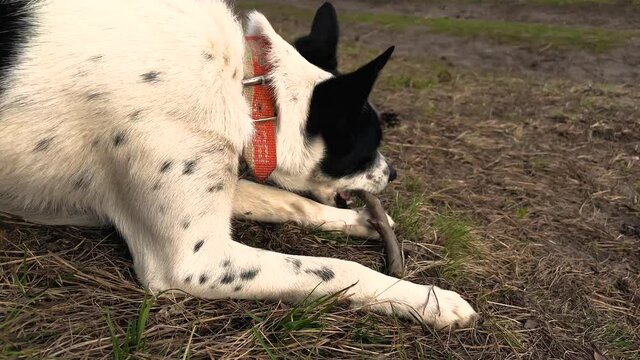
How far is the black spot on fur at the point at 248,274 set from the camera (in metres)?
2.57

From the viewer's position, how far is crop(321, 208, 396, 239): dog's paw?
3.42m

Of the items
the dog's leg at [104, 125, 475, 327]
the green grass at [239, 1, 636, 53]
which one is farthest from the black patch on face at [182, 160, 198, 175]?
the green grass at [239, 1, 636, 53]

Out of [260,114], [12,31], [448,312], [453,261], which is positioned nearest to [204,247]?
[260,114]

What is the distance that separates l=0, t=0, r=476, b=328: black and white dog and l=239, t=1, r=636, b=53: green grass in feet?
35.3

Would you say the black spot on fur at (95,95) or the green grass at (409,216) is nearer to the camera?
the black spot on fur at (95,95)

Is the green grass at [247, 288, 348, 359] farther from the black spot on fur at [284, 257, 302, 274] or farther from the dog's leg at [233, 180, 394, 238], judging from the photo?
the dog's leg at [233, 180, 394, 238]

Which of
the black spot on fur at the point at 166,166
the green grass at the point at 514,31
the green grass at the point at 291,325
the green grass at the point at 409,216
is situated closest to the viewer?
the green grass at the point at 291,325

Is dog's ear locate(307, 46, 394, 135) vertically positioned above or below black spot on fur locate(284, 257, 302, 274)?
above

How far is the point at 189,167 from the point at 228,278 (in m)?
0.54

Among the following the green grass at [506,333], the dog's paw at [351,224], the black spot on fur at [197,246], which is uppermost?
the black spot on fur at [197,246]

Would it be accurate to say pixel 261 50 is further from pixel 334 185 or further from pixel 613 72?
pixel 613 72

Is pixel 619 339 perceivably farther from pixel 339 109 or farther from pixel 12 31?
pixel 12 31

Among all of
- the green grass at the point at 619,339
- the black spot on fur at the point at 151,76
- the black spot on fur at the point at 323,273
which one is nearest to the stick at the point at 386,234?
the black spot on fur at the point at 323,273

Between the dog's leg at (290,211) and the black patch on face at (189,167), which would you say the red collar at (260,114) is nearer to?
the black patch on face at (189,167)
